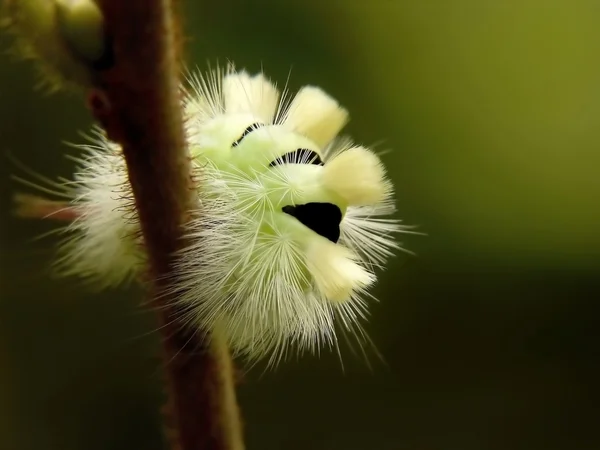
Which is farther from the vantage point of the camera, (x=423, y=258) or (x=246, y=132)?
(x=423, y=258)

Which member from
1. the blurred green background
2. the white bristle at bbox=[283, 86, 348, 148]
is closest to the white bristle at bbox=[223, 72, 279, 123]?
the white bristle at bbox=[283, 86, 348, 148]

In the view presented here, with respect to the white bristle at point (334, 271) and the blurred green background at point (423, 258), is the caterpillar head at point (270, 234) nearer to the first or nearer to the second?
the white bristle at point (334, 271)

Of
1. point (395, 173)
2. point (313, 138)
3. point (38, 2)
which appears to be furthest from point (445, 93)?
point (38, 2)

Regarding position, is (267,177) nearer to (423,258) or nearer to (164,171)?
(164,171)

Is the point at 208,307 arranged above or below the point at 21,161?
below

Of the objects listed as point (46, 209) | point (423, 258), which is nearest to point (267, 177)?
point (46, 209)

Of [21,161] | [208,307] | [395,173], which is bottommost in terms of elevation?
[208,307]

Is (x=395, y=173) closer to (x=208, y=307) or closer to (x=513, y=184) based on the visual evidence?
(x=513, y=184)

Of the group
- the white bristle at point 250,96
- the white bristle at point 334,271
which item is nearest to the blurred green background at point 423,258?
the white bristle at point 250,96
